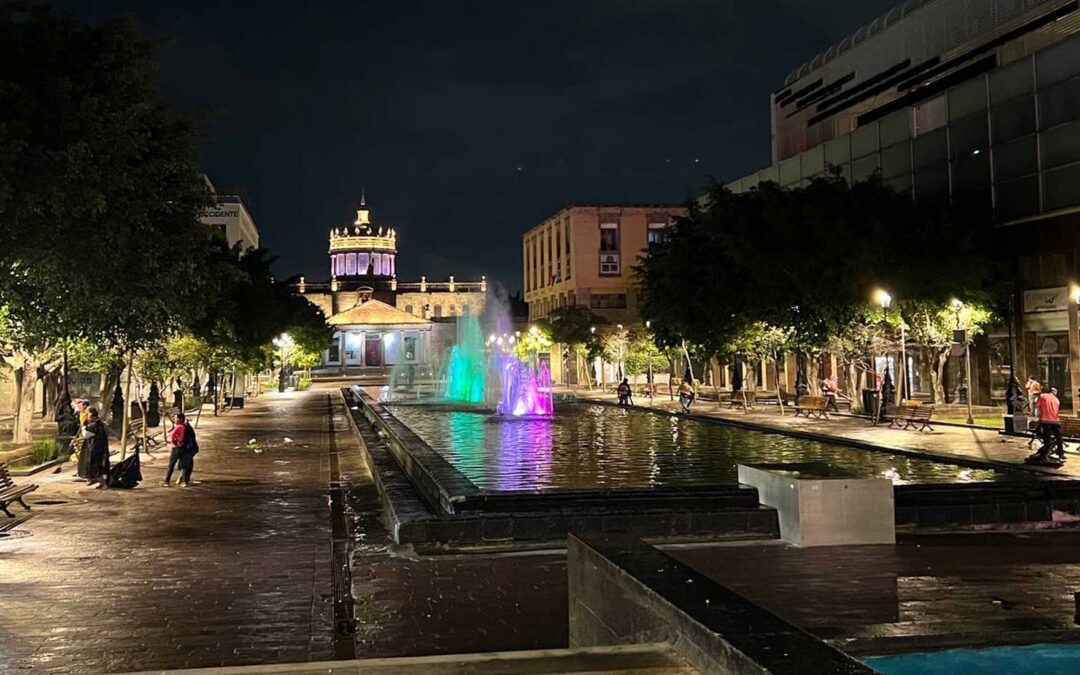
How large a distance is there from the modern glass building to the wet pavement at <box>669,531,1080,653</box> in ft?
70.3

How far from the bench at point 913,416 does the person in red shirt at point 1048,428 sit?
7.01 m

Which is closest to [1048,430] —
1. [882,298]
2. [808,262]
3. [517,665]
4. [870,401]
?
[882,298]

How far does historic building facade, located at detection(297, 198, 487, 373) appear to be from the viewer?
13000 cm

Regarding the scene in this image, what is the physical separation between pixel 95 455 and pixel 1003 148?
1110 inches

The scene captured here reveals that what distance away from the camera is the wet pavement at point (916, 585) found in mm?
7270

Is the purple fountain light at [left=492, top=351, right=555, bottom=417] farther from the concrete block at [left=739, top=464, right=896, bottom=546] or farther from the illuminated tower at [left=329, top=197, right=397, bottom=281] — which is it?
the illuminated tower at [left=329, top=197, right=397, bottom=281]

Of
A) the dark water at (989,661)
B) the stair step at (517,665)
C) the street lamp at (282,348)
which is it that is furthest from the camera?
the street lamp at (282,348)

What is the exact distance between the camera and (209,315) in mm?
31453

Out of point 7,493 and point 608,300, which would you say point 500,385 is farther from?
point 608,300

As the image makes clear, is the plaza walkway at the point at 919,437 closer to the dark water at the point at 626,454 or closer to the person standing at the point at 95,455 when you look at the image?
the dark water at the point at 626,454

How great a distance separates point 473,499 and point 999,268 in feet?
81.6

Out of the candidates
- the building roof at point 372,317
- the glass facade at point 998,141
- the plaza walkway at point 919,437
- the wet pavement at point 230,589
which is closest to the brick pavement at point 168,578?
the wet pavement at point 230,589

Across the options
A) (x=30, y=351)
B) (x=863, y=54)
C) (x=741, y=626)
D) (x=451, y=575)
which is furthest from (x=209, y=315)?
(x=863, y=54)

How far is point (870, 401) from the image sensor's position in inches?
1159
